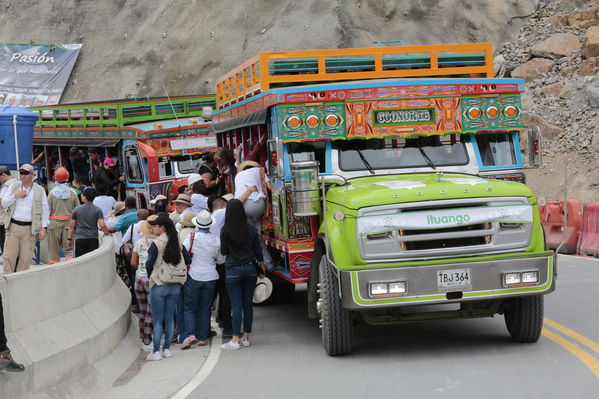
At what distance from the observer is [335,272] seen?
10.1 meters

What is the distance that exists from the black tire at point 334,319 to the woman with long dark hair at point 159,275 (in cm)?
170

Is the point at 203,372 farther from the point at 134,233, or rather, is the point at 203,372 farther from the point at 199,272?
the point at 134,233

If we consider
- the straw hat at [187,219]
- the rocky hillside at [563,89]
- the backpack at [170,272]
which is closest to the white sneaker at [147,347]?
the backpack at [170,272]

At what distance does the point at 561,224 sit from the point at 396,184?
10782 millimetres

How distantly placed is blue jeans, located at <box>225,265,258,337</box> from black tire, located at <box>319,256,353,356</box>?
1.34m

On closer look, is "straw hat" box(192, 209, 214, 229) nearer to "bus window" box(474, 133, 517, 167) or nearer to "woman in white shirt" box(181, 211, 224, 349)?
"woman in white shirt" box(181, 211, 224, 349)

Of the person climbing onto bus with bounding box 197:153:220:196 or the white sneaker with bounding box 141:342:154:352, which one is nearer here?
the white sneaker with bounding box 141:342:154:352

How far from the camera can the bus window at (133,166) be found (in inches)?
952

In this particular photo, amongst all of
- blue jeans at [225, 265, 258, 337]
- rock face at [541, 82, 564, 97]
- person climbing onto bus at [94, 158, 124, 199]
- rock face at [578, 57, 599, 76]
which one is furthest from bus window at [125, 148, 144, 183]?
rock face at [578, 57, 599, 76]

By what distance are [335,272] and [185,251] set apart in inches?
81.0

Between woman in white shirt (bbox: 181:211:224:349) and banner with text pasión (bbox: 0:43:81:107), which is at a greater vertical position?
banner with text pasión (bbox: 0:43:81:107)

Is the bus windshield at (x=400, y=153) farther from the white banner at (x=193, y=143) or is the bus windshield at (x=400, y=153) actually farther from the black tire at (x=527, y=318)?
the white banner at (x=193, y=143)

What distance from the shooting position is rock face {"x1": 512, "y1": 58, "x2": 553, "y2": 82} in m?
36.9

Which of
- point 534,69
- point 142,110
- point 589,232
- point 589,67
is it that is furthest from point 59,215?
point 534,69
